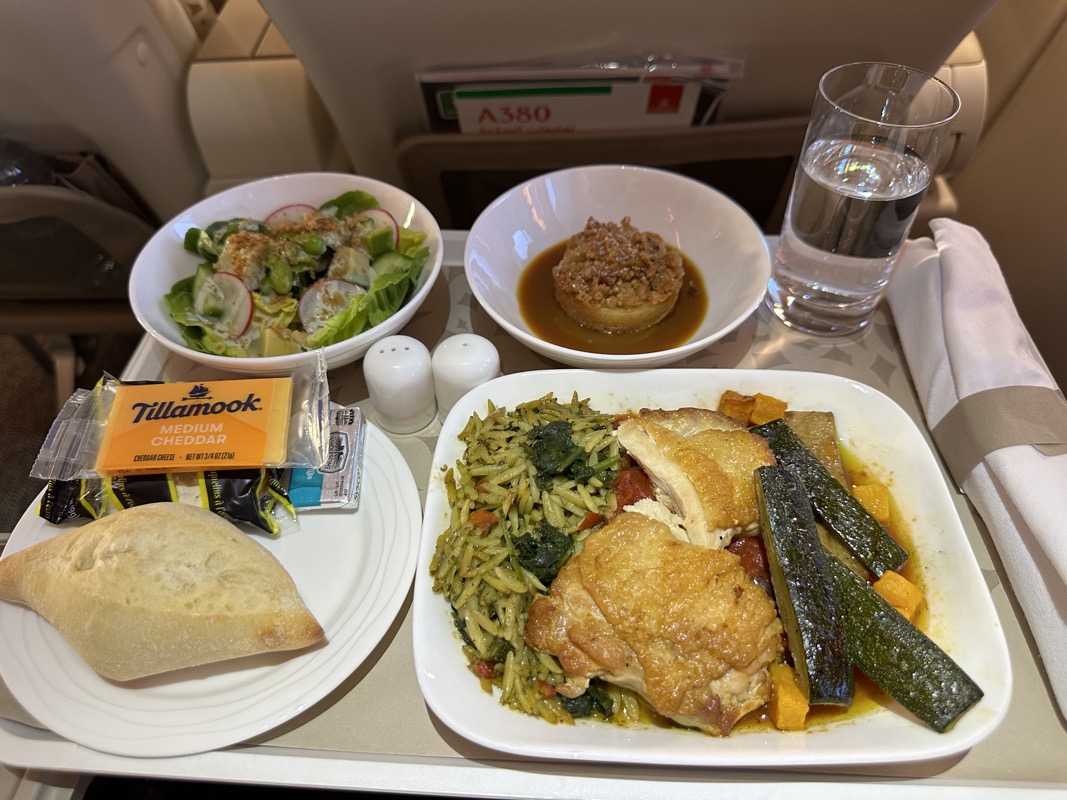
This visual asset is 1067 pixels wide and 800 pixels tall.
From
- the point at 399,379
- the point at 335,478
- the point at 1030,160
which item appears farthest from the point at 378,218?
the point at 1030,160

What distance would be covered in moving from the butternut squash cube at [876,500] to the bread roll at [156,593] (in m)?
1.28

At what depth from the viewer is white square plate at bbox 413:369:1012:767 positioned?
1182mm

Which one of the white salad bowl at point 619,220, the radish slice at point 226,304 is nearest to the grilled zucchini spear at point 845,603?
the white salad bowl at point 619,220

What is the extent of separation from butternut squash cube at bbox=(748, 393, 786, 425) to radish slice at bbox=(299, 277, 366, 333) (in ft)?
3.82

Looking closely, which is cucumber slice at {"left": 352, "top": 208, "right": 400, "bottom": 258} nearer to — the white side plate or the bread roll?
the white side plate

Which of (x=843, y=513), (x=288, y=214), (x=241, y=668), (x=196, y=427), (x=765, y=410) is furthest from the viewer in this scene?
(x=288, y=214)

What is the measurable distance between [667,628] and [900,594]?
556 millimetres

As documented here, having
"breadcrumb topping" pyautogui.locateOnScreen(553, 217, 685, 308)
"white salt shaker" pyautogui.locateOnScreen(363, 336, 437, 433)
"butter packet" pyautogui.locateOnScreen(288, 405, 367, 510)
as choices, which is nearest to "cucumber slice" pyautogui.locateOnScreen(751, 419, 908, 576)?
"breadcrumb topping" pyautogui.locateOnScreen(553, 217, 685, 308)

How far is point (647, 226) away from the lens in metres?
2.21

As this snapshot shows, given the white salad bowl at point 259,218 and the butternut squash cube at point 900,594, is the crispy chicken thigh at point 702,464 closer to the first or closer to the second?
the butternut squash cube at point 900,594

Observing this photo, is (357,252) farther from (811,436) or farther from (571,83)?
(811,436)

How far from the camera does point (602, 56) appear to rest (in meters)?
1.93

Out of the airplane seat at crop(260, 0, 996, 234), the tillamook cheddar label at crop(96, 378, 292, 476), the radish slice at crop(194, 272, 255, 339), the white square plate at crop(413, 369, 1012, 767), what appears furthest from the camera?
the radish slice at crop(194, 272, 255, 339)

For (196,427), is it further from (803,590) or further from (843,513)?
(843,513)
